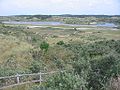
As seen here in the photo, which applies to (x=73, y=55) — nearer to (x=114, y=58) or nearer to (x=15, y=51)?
(x=15, y=51)

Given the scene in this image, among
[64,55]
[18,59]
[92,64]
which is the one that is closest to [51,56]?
[64,55]

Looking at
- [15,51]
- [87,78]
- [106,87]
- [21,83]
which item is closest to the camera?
[106,87]

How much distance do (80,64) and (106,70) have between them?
107 centimetres

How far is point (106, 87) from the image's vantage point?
864 cm

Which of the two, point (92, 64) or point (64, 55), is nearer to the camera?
point (92, 64)

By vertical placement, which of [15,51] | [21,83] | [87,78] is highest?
[87,78]

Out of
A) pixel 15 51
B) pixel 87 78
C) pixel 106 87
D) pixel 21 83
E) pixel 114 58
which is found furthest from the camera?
pixel 15 51

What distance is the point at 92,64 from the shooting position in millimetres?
11086

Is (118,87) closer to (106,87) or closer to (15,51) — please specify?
(106,87)

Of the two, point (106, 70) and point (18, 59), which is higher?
point (106, 70)

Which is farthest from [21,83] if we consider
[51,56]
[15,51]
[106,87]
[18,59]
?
[15,51]

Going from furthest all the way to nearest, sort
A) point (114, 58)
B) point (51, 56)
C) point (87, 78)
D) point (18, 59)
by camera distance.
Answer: point (51, 56) → point (18, 59) → point (114, 58) → point (87, 78)

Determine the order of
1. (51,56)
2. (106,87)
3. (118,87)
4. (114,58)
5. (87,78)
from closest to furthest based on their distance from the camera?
(118,87) < (106,87) < (87,78) < (114,58) < (51,56)

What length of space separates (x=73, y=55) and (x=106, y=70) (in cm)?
1810
